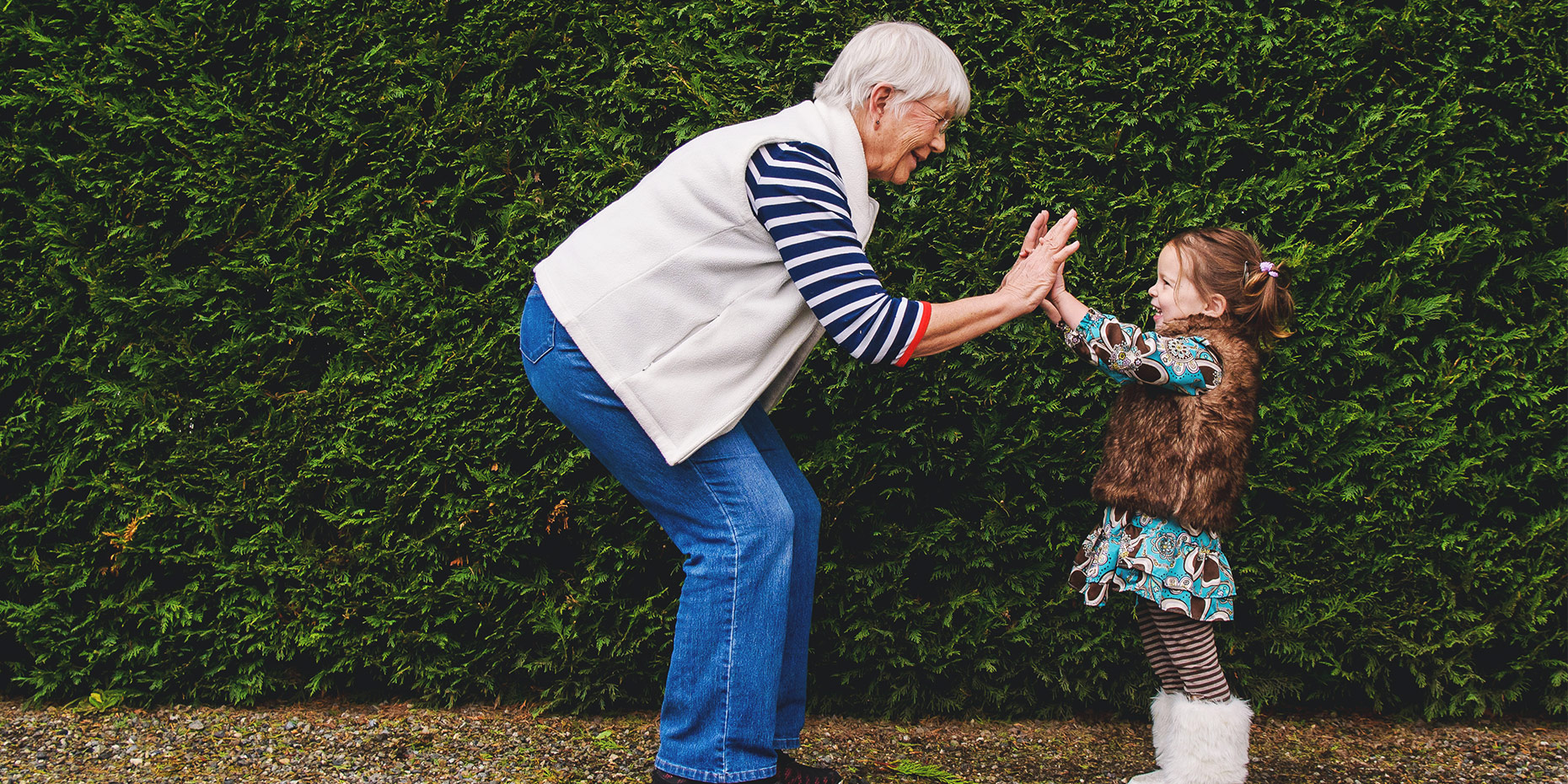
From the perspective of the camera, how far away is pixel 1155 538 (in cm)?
265

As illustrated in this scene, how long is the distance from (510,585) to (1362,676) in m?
2.79

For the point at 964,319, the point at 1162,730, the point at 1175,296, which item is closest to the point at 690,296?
the point at 964,319

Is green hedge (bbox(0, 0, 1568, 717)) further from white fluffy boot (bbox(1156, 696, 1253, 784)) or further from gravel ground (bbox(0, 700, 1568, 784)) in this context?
white fluffy boot (bbox(1156, 696, 1253, 784))

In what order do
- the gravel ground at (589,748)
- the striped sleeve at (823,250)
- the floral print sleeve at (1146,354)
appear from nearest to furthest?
the striped sleeve at (823,250) < the floral print sleeve at (1146,354) < the gravel ground at (589,748)

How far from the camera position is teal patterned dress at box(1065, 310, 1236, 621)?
8.23ft

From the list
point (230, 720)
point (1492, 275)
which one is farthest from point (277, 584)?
point (1492, 275)

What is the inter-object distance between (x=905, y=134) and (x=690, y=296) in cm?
63

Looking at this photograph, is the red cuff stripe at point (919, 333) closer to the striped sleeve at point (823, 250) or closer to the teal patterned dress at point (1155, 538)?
the striped sleeve at point (823, 250)

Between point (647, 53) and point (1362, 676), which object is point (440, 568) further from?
point (1362, 676)

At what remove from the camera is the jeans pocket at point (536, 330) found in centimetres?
229

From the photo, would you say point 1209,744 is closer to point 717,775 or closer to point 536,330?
point 717,775

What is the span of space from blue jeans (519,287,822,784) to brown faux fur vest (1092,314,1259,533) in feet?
3.12

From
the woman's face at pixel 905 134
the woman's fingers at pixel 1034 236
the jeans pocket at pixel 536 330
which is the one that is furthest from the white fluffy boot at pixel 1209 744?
the jeans pocket at pixel 536 330

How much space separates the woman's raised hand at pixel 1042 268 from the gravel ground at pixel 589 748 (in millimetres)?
1512
